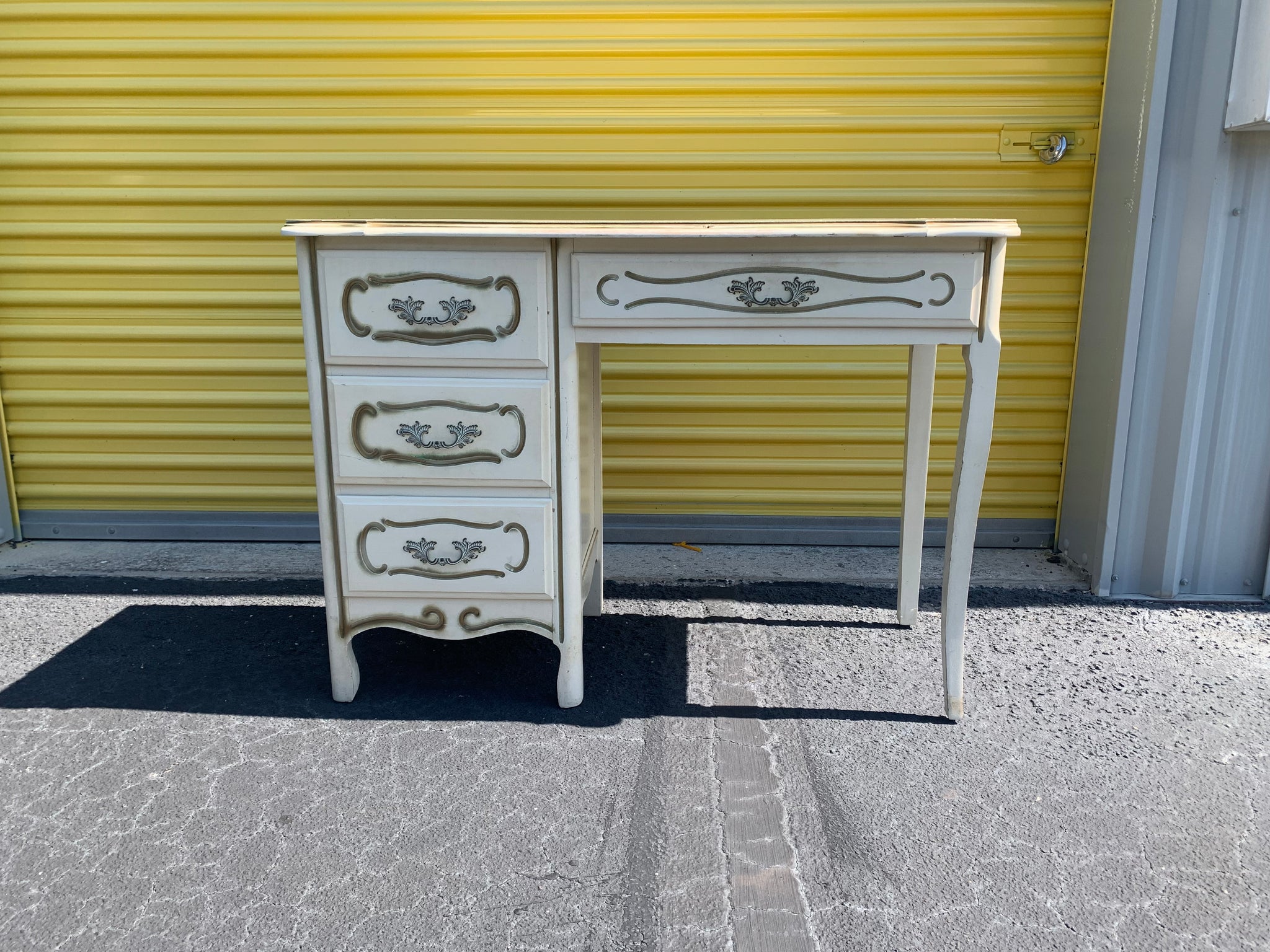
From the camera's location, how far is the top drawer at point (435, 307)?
2127 mm

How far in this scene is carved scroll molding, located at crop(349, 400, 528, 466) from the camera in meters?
2.21

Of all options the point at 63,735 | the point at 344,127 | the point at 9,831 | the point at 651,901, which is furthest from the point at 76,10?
the point at 651,901

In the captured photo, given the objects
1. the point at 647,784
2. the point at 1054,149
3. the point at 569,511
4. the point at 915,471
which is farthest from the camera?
the point at 1054,149

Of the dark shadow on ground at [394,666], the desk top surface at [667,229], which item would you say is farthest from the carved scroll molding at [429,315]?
the dark shadow on ground at [394,666]

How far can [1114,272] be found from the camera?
308 cm

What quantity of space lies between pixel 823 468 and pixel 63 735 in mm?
2540

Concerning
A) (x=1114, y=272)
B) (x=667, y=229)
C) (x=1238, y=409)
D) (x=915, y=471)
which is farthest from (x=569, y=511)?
(x=1238, y=409)

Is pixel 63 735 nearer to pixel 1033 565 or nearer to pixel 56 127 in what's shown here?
pixel 56 127

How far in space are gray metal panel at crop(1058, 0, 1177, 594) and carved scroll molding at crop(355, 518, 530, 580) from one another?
1.99m

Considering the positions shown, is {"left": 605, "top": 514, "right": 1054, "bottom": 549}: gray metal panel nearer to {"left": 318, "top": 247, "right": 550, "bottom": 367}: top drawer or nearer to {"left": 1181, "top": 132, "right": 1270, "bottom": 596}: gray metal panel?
{"left": 1181, "top": 132, "right": 1270, "bottom": 596}: gray metal panel

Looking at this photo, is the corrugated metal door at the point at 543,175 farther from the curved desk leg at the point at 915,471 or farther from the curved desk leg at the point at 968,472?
the curved desk leg at the point at 968,472

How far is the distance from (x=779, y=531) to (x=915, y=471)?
3.18 ft

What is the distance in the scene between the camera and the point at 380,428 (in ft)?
7.32

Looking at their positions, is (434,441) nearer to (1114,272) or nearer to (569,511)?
(569,511)
